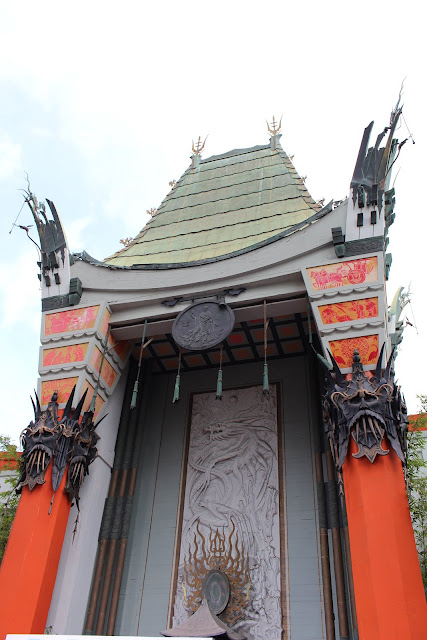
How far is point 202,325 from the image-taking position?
34.4 feet

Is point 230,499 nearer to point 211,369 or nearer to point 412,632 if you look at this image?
point 211,369

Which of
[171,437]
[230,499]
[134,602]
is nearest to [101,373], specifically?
[171,437]

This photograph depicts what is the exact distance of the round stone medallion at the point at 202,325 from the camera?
10.2m

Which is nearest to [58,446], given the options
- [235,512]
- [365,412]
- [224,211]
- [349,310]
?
[235,512]

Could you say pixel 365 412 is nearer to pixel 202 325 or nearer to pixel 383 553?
pixel 383 553

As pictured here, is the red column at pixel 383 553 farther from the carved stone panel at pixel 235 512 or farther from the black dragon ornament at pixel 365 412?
the carved stone panel at pixel 235 512

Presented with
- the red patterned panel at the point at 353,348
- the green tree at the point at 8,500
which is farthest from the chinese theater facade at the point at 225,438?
the green tree at the point at 8,500

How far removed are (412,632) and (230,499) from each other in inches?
192

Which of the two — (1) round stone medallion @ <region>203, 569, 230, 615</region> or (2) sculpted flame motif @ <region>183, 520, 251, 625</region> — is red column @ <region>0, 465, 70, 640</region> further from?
(1) round stone medallion @ <region>203, 569, 230, 615</region>

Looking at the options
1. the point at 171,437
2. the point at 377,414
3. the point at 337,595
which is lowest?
the point at 337,595

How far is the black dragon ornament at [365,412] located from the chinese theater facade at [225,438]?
28mm

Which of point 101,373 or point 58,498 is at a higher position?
point 101,373

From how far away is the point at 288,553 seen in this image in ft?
33.0

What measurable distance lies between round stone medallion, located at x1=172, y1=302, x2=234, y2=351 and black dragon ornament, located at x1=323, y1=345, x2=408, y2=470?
2294mm
